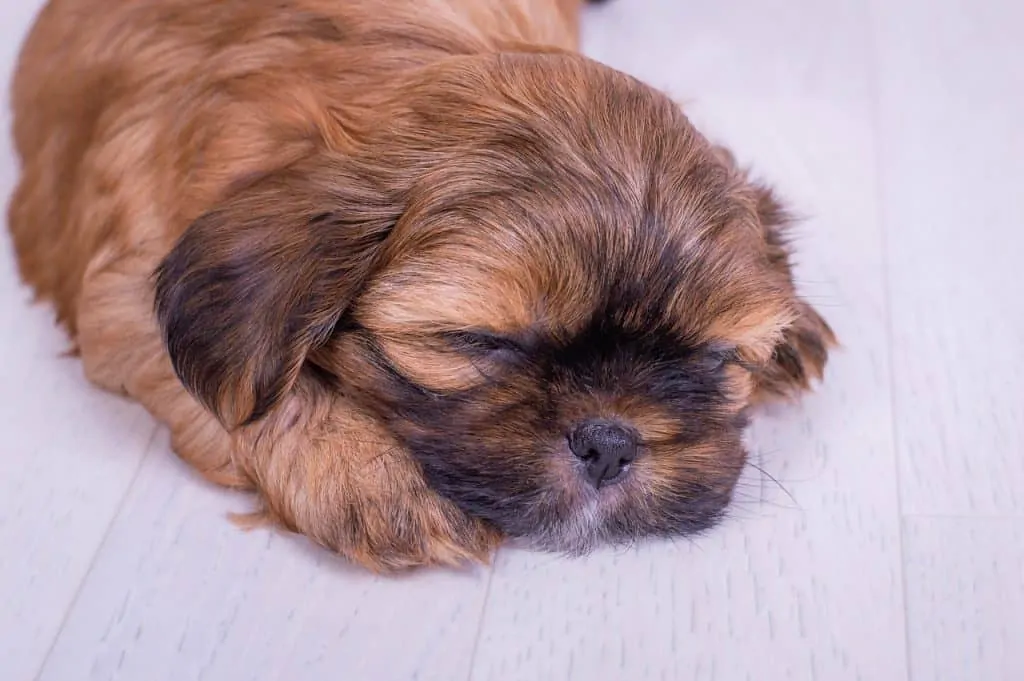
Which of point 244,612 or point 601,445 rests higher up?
point 601,445

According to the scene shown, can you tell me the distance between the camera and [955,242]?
240 cm

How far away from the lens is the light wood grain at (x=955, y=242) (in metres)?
2.03

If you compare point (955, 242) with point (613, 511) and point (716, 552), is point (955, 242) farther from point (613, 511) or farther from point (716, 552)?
point (613, 511)

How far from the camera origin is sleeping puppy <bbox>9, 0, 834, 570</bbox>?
5.08 feet

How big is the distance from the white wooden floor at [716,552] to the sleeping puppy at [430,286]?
90 millimetres

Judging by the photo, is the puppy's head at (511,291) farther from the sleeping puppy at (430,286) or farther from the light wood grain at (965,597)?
the light wood grain at (965,597)

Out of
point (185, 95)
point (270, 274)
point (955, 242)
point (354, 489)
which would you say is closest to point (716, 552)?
point (354, 489)

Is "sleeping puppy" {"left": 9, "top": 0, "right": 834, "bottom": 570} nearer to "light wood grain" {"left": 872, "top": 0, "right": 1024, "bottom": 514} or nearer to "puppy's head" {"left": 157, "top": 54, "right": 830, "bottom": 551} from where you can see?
"puppy's head" {"left": 157, "top": 54, "right": 830, "bottom": 551}

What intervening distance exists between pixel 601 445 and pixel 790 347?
0.57m

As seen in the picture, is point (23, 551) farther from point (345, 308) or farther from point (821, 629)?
point (821, 629)

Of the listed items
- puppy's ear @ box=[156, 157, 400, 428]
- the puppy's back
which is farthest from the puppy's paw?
puppy's ear @ box=[156, 157, 400, 428]

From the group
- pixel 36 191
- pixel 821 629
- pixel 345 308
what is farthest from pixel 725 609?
pixel 36 191

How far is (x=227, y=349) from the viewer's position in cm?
162

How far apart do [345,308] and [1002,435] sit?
1.09 meters
